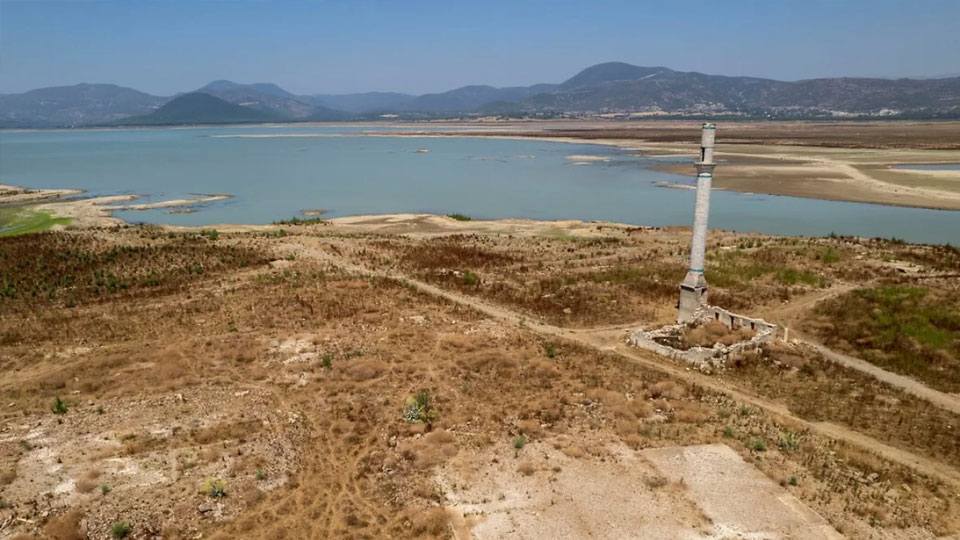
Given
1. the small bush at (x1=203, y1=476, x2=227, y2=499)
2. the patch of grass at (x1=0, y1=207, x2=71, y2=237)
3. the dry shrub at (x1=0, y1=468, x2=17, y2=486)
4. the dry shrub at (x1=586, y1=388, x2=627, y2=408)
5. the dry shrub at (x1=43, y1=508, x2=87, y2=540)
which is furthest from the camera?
the patch of grass at (x1=0, y1=207, x2=71, y2=237)

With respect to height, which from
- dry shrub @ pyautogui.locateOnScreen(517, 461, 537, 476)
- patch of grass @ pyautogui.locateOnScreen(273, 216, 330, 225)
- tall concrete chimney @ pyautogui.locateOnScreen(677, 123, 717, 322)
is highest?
tall concrete chimney @ pyautogui.locateOnScreen(677, 123, 717, 322)

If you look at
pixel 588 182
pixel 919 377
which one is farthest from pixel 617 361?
pixel 588 182

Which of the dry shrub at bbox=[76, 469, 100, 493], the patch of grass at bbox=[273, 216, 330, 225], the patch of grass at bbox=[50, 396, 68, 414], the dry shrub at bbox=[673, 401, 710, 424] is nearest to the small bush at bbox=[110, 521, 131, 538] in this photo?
the dry shrub at bbox=[76, 469, 100, 493]

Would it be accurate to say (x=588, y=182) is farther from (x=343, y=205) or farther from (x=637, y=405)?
(x=637, y=405)

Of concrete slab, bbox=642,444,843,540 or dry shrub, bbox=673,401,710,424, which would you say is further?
dry shrub, bbox=673,401,710,424

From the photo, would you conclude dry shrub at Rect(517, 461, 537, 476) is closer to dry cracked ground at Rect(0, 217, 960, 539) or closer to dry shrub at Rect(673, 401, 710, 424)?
dry cracked ground at Rect(0, 217, 960, 539)
